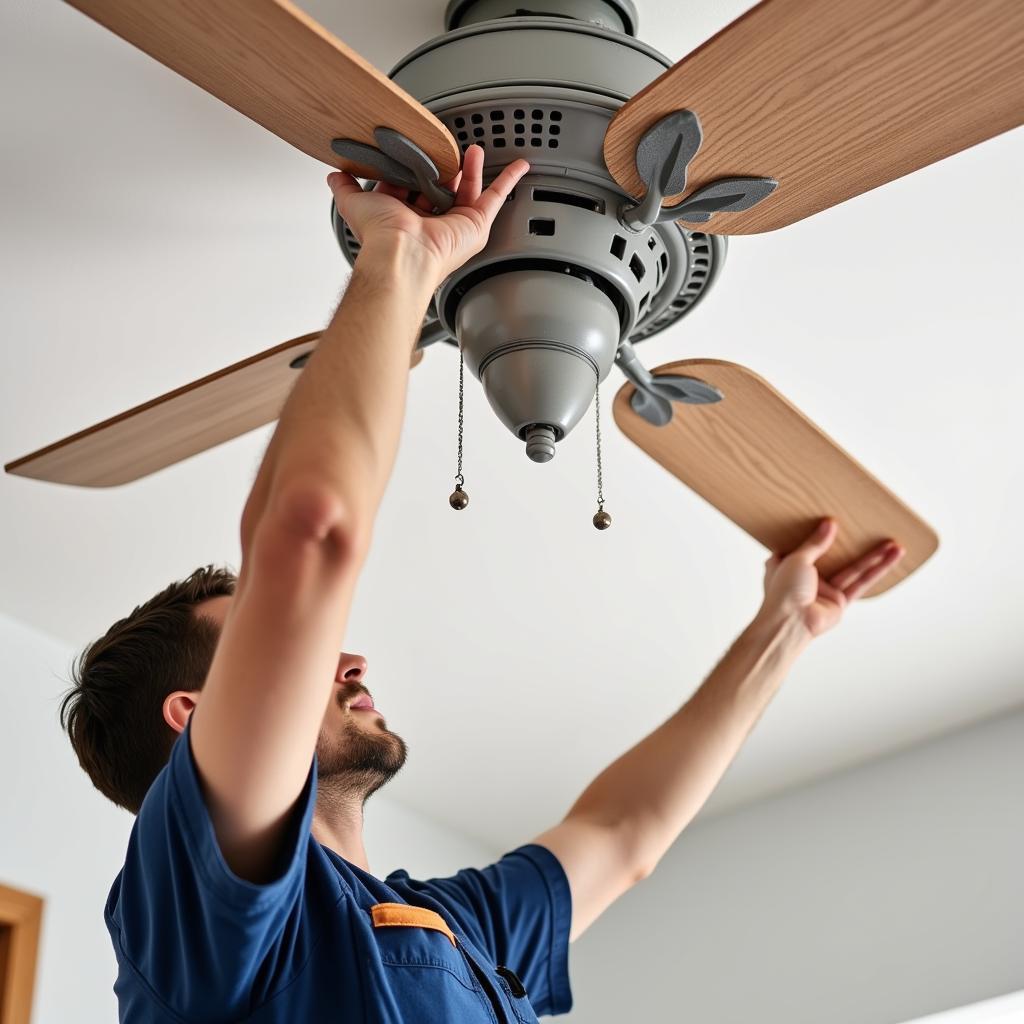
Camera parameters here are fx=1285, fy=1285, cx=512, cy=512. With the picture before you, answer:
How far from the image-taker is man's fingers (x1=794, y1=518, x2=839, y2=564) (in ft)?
4.72

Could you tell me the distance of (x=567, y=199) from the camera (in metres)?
1.08

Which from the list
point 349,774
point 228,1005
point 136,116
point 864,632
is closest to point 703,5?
point 136,116

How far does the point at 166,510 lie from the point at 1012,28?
139cm

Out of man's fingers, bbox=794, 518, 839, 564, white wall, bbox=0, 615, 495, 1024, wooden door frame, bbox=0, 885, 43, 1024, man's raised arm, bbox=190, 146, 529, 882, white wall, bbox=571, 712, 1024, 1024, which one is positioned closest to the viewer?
man's raised arm, bbox=190, 146, 529, 882

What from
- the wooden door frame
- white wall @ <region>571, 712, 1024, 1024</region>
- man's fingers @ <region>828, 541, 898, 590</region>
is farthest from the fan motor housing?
white wall @ <region>571, 712, 1024, 1024</region>

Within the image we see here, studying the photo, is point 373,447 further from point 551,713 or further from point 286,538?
point 551,713

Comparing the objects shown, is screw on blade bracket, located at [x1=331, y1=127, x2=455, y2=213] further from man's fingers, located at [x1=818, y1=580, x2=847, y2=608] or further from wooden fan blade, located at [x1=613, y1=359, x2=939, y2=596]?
man's fingers, located at [x1=818, y1=580, x2=847, y2=608]

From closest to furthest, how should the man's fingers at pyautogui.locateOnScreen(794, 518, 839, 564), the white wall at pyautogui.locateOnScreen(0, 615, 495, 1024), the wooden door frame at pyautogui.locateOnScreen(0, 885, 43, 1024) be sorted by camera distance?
1. the man's fingers at pyautogui.locateOnScreen(794, 518, 839, 564)
2. the wooden door frame at pyautogui.locateOnScreen(0, 885, 43, 1024)
3. the white wall at pyautogui.locateOnScreen(0, 615, 495, 1024)

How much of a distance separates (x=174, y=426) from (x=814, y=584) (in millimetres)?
735

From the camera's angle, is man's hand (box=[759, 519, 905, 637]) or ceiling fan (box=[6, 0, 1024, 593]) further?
man's hand (box=[759, 519, 905, 637])

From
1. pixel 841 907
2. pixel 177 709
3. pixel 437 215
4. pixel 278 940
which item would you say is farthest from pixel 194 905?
pixel 841 907

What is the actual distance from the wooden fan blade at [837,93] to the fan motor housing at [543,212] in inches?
2.9

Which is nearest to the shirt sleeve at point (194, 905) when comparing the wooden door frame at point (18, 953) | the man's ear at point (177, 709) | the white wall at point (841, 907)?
the man's ear at point (177, 709)

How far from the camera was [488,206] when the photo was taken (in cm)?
99
